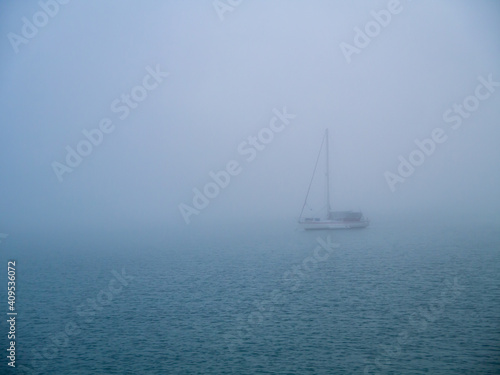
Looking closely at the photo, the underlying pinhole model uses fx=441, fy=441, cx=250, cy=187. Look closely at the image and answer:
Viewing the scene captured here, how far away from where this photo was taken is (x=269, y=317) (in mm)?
38281

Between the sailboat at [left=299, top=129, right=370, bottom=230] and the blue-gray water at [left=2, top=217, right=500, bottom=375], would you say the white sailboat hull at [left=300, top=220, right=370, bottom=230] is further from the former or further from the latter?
the blue-gray water at [left=2, top=217, right=500, bottom=375]

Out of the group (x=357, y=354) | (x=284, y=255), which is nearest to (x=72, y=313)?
(x=357, y=354)

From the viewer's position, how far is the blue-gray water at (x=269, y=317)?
2923 centimetres

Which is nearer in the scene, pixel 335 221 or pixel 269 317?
pixel 269 317

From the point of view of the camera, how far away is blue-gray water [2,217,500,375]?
95.9ft

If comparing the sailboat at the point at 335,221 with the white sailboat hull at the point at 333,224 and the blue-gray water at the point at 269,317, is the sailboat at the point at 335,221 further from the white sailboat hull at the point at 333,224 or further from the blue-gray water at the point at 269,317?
the blue-gray water at the point at 269,317

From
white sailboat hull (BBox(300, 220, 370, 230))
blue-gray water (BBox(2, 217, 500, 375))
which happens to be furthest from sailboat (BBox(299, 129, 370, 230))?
blue-gray water (BBox(2, 217, 500, 375))

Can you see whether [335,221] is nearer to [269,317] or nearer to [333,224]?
[333,224]

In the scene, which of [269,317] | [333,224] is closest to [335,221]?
[333,224]

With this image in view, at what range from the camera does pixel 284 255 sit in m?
76.2

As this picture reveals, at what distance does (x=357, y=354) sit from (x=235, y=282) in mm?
24744

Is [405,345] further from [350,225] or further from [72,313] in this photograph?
[350,225]

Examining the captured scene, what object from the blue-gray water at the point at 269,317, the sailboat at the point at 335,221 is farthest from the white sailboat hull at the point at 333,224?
the blue-gray water at the point at 269,317

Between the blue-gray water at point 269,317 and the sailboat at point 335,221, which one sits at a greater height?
the sailboat at point 335,221
